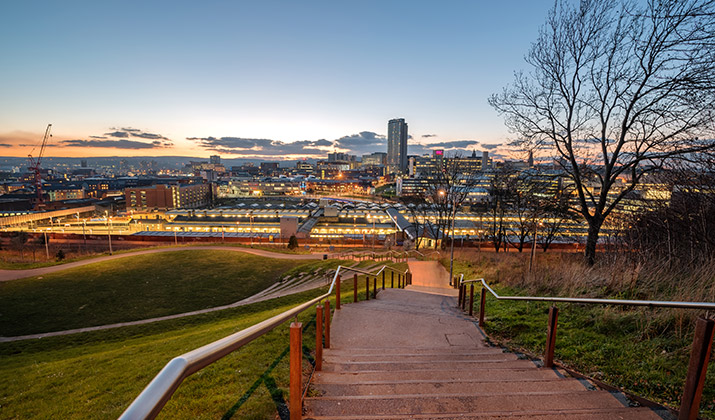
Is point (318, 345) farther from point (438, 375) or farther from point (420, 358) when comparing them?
point (420, 358)

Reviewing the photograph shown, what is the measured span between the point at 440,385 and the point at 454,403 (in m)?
0.46

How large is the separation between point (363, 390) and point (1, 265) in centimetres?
3568

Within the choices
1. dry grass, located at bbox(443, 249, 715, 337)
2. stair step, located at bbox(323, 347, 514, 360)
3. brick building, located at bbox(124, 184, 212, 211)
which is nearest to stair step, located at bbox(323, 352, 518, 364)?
stair step, located at bbox(323, 347, 514, 360)

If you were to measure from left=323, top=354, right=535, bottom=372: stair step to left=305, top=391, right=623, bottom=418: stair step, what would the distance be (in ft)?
3.50

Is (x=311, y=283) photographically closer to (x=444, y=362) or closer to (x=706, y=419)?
(x=444, y=362)

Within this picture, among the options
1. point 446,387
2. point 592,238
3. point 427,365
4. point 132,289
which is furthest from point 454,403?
point 132,289

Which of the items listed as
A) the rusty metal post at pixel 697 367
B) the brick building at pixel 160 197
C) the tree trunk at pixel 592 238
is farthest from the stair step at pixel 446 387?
the brick building at pixel 160 197

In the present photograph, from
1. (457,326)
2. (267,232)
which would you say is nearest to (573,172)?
(457,326)

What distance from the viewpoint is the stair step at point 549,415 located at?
9.13ft

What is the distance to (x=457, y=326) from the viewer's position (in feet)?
22.9

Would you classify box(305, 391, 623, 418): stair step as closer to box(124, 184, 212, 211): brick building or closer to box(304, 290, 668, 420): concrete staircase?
box(304, 290, 668, 420): concrete staircase

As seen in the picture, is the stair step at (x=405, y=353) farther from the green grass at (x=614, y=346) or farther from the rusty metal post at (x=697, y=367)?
the rusty metal post at (x=697, y=367)

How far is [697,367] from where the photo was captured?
2.57 meters

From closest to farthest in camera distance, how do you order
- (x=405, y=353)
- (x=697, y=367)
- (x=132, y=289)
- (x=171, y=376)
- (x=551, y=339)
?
(x=171, y=376)
(x=697, y=367)
(x=551, y=339)
(x=405, y=353)
(x=132, y=289)
